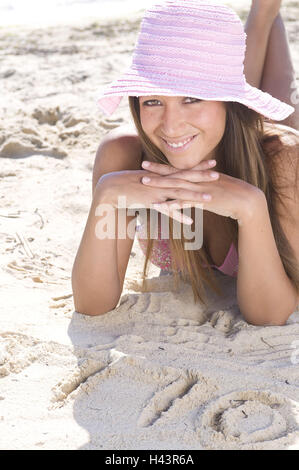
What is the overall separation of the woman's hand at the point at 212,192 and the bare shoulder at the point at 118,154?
409 millimetres

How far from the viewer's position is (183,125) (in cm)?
224

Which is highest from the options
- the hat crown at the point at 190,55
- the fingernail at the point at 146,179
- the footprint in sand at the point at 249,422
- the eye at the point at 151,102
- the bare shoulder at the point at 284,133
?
the hat crown at the point at 190,55

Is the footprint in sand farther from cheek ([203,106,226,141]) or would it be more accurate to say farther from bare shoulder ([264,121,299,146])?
bare shoulder ([264,121,299,146])

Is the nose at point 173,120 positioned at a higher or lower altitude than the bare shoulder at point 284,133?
higher

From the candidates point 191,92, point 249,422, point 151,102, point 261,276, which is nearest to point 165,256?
point 261,276

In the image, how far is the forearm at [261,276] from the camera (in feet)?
7.50

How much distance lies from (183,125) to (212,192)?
0.86 ft

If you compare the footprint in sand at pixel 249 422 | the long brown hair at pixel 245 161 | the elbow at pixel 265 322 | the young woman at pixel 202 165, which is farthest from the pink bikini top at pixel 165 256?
the footprint in sand at pixel 249 422

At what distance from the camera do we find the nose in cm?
221

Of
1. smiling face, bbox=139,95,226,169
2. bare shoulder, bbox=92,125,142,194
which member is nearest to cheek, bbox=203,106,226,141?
smiling face, bbox=139,95,226,169

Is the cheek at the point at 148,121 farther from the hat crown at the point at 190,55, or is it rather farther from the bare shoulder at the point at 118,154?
the bare shoulder at the point at 118,154

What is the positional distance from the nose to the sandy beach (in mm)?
748
